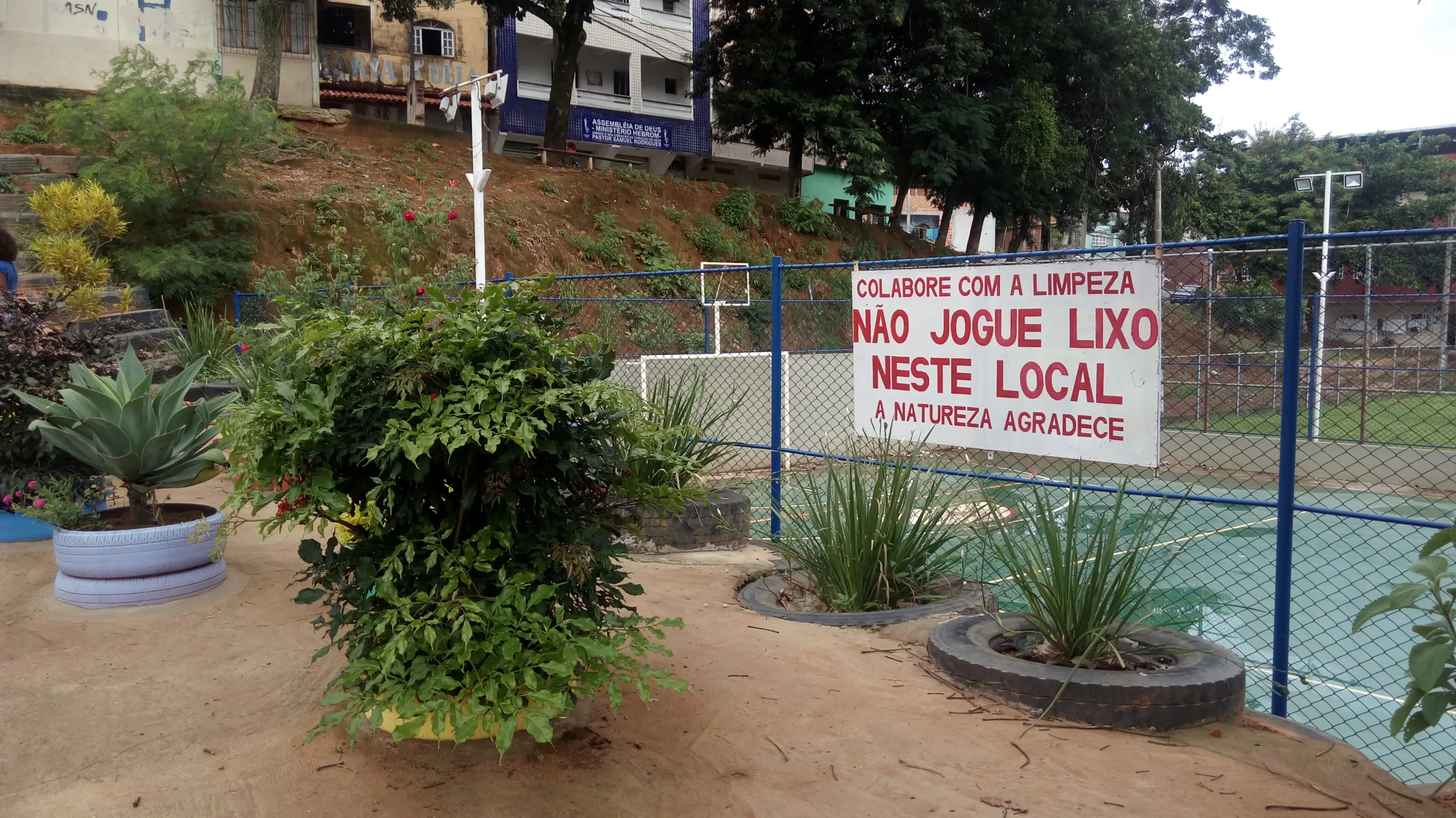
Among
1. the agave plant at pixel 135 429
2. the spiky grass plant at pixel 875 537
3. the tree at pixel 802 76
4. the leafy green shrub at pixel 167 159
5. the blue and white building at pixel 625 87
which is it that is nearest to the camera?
the agave plant at pixel 135 429

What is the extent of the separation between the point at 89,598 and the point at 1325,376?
17.3m

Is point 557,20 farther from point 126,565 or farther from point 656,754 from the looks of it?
point 656,754

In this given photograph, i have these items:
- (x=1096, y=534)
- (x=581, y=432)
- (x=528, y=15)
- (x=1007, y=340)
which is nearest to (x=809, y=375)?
(x=1007, y=340)

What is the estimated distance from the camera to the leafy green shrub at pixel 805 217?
2808cm

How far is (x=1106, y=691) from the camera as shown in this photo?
3.71 metres

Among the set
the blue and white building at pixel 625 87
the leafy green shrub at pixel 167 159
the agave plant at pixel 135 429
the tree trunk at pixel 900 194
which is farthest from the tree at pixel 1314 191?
the agave plant at pixel 135 429

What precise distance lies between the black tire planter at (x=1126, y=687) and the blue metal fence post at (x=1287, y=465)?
222 mm

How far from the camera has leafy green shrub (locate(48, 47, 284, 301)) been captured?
13.6 m

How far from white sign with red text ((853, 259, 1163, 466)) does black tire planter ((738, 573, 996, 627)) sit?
785 mm

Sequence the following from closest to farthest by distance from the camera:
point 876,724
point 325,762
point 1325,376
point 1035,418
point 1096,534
A: point 325,762 < point 876,724 < point 1096,534 < point 1035,418 < point 1325,376

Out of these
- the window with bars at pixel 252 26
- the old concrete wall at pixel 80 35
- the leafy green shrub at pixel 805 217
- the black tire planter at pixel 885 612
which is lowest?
the black tire planter at pixel 885 612

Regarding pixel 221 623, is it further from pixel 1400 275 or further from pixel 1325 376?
pixel 1400 275

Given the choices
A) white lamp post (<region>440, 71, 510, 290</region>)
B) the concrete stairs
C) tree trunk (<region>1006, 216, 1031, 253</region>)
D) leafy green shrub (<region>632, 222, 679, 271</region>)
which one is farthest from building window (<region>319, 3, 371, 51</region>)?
white lamp post (<region>440, 71, 510, 290</region>)

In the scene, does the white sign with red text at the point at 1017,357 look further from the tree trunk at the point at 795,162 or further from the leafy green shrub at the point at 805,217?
the leafy green shrub at the point at 805,217
